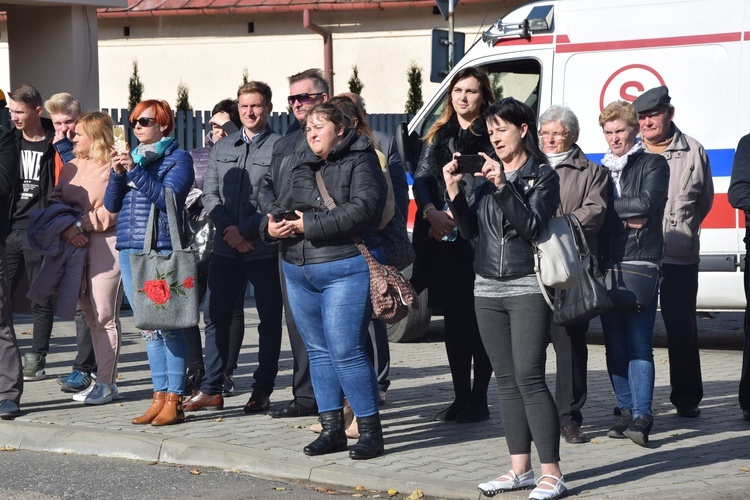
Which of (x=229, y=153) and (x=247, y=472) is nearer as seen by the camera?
(x=247, y=472)

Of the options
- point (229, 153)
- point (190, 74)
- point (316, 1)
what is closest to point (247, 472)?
point (229, 153)

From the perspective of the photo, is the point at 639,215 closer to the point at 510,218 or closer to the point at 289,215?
the point at 510,218

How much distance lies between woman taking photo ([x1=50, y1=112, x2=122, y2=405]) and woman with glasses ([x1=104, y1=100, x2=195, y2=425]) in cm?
73

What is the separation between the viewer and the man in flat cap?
7.77 m

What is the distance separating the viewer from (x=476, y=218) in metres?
5.95

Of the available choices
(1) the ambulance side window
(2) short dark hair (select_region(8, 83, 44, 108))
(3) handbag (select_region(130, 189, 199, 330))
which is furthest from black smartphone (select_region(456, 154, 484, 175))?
(1) the ambulance side window

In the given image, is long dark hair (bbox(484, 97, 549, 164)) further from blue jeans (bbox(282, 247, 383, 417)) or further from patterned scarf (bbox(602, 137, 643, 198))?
patterned scarf (bbox(602, 137, 643, 198))

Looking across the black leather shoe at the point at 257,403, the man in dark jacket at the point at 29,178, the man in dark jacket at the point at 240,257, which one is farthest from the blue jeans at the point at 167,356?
the man in dark jacket at the point at 29,178

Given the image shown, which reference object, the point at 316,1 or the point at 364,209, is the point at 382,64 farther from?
the point at 364,209

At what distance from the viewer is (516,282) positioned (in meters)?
5.77

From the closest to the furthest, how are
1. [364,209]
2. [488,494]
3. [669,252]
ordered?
[488,494] < [364,209] < [669,252]

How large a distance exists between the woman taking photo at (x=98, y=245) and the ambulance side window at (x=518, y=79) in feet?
11.1

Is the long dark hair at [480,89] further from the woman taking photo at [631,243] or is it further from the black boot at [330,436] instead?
the black boot at [330,436]

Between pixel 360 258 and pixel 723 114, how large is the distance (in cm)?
466
